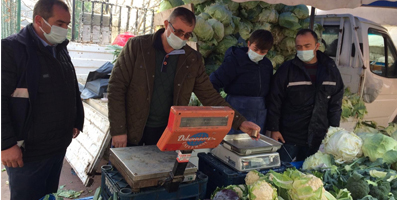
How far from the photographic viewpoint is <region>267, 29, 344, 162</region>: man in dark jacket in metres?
2.96

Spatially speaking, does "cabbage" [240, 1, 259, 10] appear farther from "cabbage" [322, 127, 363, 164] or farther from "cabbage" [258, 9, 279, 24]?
"cabbage" [322, 127, 363, 164]

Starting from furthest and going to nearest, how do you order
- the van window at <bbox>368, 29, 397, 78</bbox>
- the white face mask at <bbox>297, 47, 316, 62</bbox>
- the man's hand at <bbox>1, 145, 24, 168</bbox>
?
the van window at <bbox>368, 29, 397, 78</bbox>, the white face mask at <bbox>297, 47, 316, 62</bbox>, the man's hand at <bbox>1, 145, 24, 168</bbox>

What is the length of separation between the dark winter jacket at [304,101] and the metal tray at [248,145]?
3.43 feet

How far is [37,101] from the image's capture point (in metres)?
1.98

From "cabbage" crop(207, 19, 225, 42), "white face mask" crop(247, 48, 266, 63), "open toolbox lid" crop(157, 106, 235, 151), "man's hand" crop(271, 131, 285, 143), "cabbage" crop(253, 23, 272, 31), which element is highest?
"cabbage" crop(253, 23, 272, 31)

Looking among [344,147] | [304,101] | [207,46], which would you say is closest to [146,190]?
[344,147]

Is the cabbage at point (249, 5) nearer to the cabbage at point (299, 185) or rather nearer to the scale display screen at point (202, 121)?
the cabbage at point (299, 185)

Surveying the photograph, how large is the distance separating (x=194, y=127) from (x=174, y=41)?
1.15m

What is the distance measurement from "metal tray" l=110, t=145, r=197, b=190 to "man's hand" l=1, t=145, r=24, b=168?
67 centimetres

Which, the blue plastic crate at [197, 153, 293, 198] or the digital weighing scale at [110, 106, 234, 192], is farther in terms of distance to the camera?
the blue plastic crate at [197, 153, 293, 198]

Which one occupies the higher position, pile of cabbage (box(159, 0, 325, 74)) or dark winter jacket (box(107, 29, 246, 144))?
pile of cabbage (box(159, 0, 325, 74))

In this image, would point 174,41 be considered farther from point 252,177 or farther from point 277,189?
point 277,189

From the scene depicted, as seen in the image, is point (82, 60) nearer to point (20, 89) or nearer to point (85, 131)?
point (85, 131)

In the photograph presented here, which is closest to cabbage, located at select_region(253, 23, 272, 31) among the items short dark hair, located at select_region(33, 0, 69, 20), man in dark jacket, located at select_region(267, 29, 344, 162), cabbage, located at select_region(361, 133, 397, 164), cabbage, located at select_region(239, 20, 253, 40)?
cabbage, located at select_region(239, 20, 253, 40)
